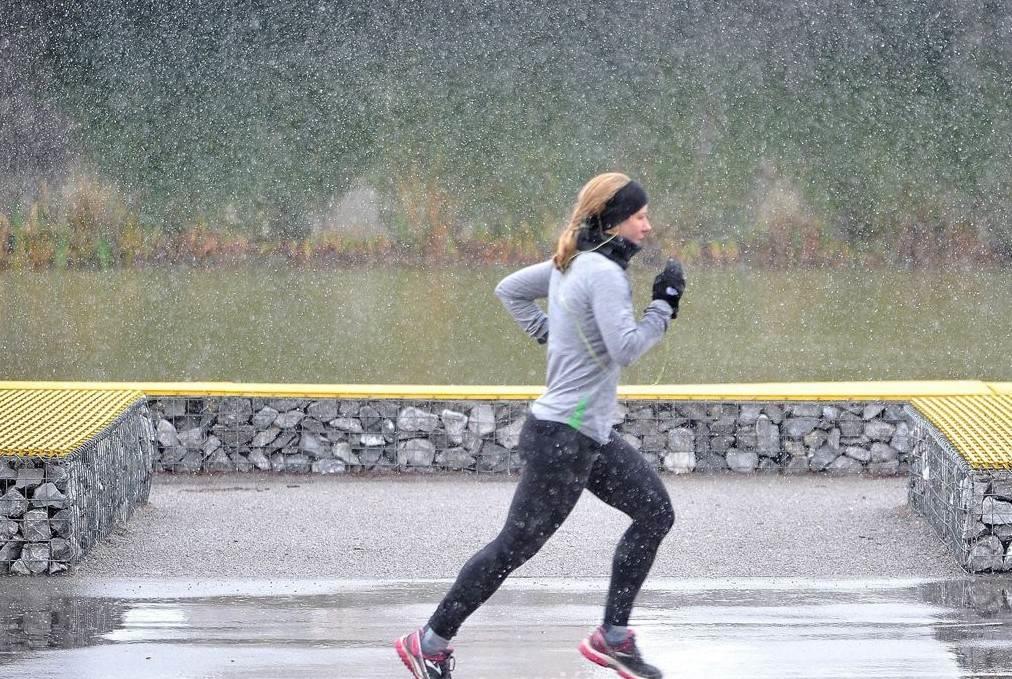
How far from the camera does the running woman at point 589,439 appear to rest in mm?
4367

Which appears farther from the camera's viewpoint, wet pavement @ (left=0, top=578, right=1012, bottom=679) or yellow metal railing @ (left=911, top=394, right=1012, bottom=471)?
yellow metal railing @ (left=911, top=394, right=1012, bottom=471)

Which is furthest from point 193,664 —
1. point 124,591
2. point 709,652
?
point 709,652

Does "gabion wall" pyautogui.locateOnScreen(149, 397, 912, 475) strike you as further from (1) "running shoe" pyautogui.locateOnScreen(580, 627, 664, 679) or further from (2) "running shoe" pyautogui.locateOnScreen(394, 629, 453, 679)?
(2) "running shoe" pyautogui.locateOnScreen(394, 629, 453, 679)

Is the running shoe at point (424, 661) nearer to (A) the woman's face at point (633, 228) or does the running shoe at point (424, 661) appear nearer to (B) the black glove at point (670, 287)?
(B) the black glove at point (670, 287)

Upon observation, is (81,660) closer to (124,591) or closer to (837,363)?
(124,591)

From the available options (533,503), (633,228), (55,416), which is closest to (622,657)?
(533,503)

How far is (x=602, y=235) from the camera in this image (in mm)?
4473

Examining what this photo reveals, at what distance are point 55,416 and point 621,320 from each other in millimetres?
3454

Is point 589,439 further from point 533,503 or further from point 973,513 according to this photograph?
point 973,513

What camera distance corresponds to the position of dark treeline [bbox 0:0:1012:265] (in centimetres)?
1202

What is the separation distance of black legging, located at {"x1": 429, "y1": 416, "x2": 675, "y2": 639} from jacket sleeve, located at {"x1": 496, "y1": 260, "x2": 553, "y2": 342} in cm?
46

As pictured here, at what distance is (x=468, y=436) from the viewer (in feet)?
29.2

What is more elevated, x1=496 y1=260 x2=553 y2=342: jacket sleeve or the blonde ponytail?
the blonde ponytail

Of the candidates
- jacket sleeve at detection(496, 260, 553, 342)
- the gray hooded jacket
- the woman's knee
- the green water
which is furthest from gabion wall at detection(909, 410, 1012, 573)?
the green water
